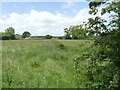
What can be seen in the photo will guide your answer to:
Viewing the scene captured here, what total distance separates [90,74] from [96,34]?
2.57 ft

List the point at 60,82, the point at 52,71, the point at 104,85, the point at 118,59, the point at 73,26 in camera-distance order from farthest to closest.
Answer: the point at 52,71
the point at 60,82
the point at 73,26
the point at 118,59
the point at 104,85

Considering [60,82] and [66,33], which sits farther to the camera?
[60,82]

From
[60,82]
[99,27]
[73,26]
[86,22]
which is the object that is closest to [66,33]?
[73,26]

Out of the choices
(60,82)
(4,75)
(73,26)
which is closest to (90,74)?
(73,26)

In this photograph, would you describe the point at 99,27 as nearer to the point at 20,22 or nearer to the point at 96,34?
the point at 96,34

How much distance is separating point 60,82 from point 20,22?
160 inches

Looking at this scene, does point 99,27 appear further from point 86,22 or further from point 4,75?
point 4,75

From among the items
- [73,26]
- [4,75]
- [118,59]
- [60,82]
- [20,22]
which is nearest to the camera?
[118,59]

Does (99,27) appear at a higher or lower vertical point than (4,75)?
higher

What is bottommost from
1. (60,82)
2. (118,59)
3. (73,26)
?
(60,82)

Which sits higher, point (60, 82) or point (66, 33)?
point (66, 33)

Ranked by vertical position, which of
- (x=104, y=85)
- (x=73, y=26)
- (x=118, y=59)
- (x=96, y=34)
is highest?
(x=73, y=26)

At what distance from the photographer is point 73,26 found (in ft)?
8.18

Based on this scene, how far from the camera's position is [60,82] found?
3461mm
